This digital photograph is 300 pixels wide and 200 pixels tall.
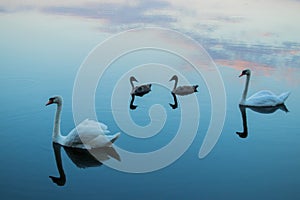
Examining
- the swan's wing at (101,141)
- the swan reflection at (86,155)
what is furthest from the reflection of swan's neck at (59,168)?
the swan's wing at (101,141)

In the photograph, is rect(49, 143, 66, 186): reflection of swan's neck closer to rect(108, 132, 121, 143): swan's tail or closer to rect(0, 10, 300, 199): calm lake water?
rect(0, 10, 300, 199): calm lake water

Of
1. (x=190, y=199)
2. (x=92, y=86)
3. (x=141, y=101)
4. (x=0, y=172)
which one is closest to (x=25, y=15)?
(x=92, y=86)

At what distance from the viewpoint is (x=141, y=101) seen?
2783mm

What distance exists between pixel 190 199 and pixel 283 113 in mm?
1185

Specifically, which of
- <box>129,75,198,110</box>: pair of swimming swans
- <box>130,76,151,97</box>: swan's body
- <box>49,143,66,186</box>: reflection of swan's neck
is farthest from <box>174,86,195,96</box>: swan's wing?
<box>49,143,66,186</box>: reflection of swan's neck

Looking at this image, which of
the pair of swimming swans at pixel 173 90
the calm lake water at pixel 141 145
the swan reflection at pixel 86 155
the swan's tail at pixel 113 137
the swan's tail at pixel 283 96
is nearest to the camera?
the calm lake water at pixel 141 145

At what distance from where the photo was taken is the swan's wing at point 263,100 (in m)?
2.91

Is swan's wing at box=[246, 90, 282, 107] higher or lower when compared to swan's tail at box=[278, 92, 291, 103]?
lower

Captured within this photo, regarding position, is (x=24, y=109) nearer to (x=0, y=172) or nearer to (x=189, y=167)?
(x=0, y=172)

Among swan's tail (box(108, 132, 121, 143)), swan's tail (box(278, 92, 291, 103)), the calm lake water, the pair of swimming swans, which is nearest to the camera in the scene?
the calm lake water

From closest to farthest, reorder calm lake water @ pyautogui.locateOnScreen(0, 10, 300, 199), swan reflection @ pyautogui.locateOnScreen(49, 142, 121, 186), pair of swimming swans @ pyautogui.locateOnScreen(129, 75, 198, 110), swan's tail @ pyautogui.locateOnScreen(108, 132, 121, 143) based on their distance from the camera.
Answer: calm lake water @ pyautogui.locateOnScreen(0, 10, 300, 199) → swan reflection @ pyautogui.locateOnScreen(49, 142, 121, 186) → swan's tail @ pyautogui.locateOnScreen(108, 132, 121, 143) → pair of swimming swans @ pyautogui.locateOnScreen(129, 75, 198, 110)

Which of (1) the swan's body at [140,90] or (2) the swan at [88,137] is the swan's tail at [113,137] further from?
(1) the swan's body at [140,90]

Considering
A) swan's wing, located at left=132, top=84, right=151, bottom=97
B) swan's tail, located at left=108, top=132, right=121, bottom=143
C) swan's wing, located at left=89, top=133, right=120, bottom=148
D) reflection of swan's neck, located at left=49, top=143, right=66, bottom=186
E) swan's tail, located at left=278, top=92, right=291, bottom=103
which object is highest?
swan's tail, located at left=278, top=92, right=291, bottom=103

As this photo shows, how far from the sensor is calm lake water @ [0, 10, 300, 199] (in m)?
2.01
